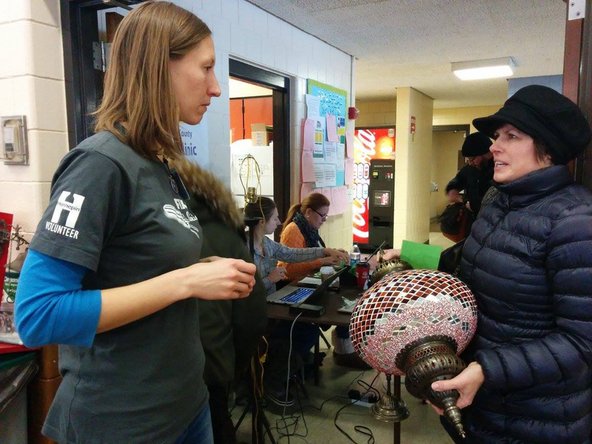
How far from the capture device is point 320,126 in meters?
3.98

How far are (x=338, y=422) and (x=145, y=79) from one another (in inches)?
90.2

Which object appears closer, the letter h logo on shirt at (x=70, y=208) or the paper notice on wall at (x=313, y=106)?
the letter h logo on shirt at (x=70, y=208)

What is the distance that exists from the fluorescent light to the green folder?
4.01 metres

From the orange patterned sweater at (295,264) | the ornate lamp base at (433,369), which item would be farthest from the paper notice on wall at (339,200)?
the ornate lamp base at (433,369)

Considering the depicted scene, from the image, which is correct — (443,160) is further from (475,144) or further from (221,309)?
(221,309)

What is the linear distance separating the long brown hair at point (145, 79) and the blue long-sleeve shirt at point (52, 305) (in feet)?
0.80

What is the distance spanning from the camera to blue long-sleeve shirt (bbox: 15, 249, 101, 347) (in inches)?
27.0

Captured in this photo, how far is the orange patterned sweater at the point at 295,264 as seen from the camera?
313cm

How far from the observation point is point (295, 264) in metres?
3.14

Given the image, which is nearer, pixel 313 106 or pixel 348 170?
pixel 313 106

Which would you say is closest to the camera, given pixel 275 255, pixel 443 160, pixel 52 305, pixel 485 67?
pixel 52 305

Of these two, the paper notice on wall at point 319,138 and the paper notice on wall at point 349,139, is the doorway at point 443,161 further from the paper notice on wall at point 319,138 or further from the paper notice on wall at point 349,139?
the paper notice on wall at point 319,138

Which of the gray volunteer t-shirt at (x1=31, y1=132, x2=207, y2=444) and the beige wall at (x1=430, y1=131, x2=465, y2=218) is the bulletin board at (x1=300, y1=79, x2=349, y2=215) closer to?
the gray volunteer t-shirt at (x1=31, y1=132, x2=207, y2=444)

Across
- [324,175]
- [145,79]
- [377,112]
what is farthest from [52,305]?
[377,112]
